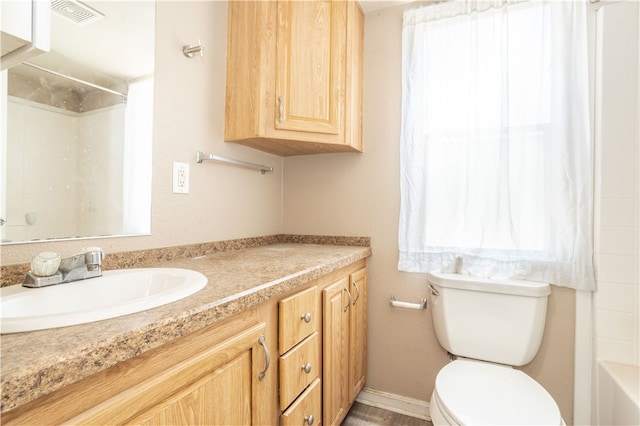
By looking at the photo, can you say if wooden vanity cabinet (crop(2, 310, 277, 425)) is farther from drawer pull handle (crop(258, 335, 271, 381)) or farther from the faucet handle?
the faucet handle

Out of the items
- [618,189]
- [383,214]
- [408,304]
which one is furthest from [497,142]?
[408,304]

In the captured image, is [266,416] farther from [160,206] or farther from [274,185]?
[274,185]

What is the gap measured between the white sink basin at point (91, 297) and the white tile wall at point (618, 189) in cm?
160

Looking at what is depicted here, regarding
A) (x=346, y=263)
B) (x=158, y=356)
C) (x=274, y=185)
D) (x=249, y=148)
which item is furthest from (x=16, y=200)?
(x=274, y=185)

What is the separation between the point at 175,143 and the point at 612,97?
1830 mm

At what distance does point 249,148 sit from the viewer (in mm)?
1716

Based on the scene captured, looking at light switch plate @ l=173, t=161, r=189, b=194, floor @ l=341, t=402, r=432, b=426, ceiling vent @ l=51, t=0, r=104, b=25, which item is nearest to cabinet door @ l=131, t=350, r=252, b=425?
light switch plate @ l=173, t=161, r=189, b=194

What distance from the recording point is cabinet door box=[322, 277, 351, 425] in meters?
1.24

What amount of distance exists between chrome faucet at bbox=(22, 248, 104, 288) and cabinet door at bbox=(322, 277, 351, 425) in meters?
0.75

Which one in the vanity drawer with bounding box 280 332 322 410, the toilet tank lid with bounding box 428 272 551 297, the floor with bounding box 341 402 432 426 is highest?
the toilet tank lid with bounding box 428 272 551 297

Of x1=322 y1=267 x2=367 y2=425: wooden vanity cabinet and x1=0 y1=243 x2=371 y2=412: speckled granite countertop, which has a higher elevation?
x1=0 y1=243 x2=371 y2=412: speckled granite countertop

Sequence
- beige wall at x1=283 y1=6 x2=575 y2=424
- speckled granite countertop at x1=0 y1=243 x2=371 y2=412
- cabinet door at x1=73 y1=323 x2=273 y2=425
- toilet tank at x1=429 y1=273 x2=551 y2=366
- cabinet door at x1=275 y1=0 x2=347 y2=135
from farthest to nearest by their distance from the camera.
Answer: beige wall at x1=283 y1=6 x2=575 y2=424
cabinet door at x1=275 y1=0 x2=347 y2=135
toilet tank at x1=429 y1=273 x2=551 y2=366
cabinet door at x1=73 y1=323 x2=273 y2=425
speckled granite countertop at x1=0 y1=243 x2=371 y2=412

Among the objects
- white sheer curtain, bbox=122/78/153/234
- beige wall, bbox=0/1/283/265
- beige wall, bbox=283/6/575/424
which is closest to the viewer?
white sheer curtain, bbox=122/78/153/234

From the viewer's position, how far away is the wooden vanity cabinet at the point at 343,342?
4.12ft
